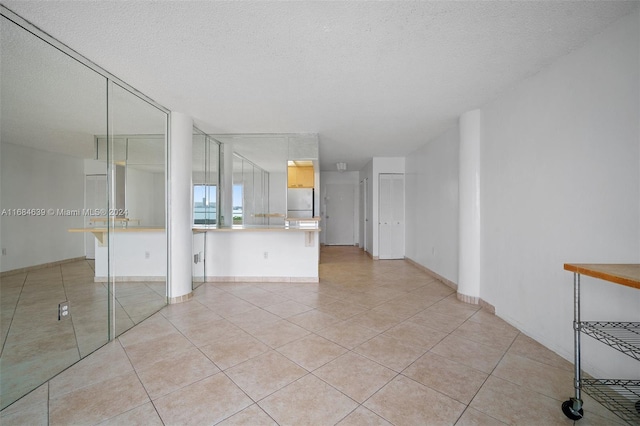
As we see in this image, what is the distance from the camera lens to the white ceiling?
166 centimetres

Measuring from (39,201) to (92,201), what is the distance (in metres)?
0.41

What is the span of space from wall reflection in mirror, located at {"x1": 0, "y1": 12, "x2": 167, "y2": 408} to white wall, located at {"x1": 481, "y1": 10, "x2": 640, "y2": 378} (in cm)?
414

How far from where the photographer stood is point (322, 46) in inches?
79.4

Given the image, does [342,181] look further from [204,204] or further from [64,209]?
[64,209]

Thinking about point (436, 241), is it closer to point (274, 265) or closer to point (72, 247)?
point (274, 265)

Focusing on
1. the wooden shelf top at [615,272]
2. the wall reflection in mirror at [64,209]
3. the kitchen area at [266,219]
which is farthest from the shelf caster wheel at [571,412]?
the wall reflection in mirror at [64,209]

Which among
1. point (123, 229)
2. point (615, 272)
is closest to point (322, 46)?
point (615, 272)

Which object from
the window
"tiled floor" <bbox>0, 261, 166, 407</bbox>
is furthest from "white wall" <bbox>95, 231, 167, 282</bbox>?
the window

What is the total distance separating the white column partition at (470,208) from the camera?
11.0 ft

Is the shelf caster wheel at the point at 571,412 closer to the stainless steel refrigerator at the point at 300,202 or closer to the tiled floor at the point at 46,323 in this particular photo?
the tiled floor at the point at 46,323

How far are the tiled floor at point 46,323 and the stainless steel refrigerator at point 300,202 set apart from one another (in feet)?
8.93

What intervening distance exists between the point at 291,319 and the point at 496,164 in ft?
10.1

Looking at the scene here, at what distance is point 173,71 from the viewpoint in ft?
7.88

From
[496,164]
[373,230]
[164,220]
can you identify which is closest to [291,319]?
[164,220]
